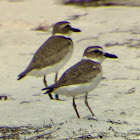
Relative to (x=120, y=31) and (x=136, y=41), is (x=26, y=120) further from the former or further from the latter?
(x=120, y=31)

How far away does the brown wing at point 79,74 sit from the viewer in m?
6.47

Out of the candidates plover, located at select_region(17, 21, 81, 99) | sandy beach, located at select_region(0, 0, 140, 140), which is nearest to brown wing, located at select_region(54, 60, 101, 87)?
sandy beach, located at select_region(0, 0, 140, 140)

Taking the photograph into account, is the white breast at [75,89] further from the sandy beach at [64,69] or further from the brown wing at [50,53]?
the brown wing at [50,53]

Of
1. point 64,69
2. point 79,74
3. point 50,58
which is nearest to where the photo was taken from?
point 79,74

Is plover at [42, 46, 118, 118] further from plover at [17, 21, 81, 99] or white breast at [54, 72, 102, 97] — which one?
plover at [17, 21, 81, 99]

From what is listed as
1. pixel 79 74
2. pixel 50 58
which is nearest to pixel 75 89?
pixel 79 74

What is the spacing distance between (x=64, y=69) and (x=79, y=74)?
3.09 metres

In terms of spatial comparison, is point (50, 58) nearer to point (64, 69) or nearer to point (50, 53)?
point (50, 53)

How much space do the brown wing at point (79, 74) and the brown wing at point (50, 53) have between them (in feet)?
4.55

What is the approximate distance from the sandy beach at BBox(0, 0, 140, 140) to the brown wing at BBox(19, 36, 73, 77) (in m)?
0.56

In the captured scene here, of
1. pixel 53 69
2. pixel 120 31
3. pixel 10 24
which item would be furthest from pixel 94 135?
pixel 10 24

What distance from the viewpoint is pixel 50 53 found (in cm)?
824

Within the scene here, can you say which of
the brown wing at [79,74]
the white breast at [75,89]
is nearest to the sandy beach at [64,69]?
the white breast at [75,89]

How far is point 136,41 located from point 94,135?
5329 mm
